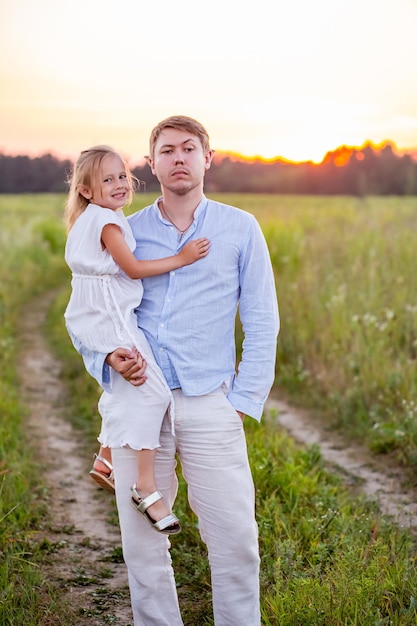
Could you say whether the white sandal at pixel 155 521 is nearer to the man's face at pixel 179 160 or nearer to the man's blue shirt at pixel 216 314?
the man's blue shirt at pixel 216 314

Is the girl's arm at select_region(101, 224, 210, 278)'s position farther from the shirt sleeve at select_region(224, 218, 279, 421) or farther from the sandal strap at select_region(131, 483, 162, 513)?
the sandal strap at select_region(131, 483, 162, 513)

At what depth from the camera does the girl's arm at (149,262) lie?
304 centimetres

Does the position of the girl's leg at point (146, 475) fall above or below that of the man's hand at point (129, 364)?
below

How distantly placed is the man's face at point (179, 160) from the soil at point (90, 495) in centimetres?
203

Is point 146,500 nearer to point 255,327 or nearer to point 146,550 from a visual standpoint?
point 146,550

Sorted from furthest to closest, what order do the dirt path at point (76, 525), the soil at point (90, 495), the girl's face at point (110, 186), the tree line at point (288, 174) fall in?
the tree line at point (288, 174), the soil at point (90, 495), the dirt path at point (76, 525), the girl's face at point (110, 186)

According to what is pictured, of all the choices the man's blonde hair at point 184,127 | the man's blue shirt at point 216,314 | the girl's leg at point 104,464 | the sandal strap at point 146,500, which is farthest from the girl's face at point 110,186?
the sandal strap at point 146,500

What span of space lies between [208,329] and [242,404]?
316 millimetres

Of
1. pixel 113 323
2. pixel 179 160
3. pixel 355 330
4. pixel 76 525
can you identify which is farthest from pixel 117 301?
pixel 355 330

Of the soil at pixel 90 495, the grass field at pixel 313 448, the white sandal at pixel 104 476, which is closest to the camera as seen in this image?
the white sandal at pixel 104 476

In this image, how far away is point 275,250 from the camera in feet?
39.6

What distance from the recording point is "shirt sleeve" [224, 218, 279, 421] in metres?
3.08

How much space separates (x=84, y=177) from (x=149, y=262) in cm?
46

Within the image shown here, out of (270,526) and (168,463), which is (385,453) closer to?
(270,526)
